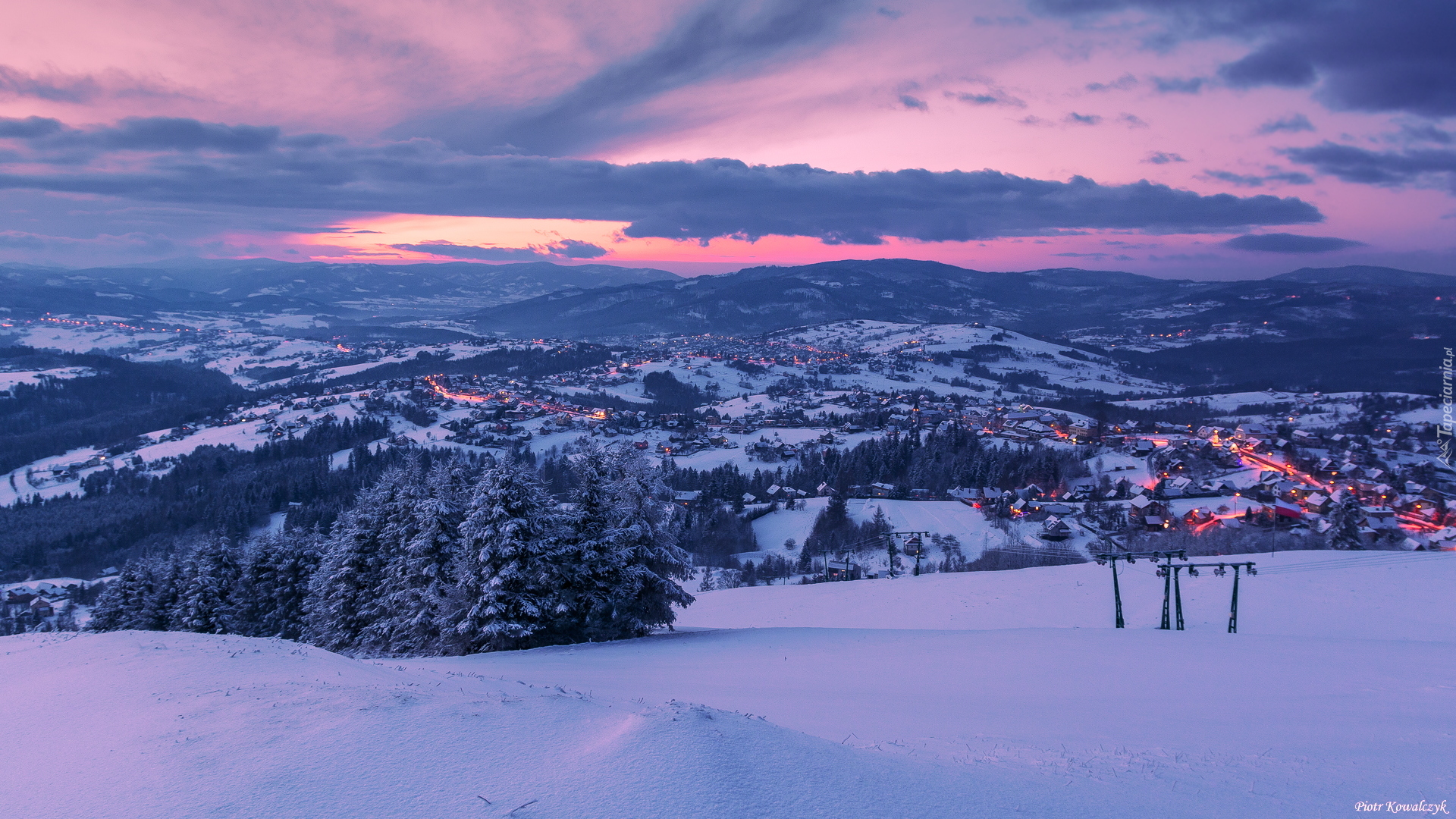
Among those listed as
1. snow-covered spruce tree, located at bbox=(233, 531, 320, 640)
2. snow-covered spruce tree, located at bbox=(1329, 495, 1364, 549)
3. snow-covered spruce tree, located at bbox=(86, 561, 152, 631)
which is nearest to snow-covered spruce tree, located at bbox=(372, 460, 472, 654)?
snow-covered spruce tree, located at bbox=(233, 531, 320, 640)

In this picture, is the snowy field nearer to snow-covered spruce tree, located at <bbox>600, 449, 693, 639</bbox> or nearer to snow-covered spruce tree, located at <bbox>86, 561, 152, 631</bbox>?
snow-covered spruce tree, located at <bbox>600, 449, 693, 639</bbox>

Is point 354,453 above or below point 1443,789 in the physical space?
below

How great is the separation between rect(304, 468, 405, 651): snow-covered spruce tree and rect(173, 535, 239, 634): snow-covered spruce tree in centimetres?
621

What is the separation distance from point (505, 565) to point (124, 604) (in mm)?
22879

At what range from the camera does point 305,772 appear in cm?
623

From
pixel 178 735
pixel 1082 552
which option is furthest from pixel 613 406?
pixel 178 735

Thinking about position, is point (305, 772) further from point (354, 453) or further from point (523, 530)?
point (354, 453)

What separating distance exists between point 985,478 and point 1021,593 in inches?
2150

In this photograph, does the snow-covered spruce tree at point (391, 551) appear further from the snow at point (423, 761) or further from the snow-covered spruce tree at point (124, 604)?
the snow at point (423, 761)

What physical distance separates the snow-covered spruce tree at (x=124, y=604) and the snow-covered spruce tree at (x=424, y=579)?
46.9ft

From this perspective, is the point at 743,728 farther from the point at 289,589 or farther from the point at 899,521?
the point at 899,521

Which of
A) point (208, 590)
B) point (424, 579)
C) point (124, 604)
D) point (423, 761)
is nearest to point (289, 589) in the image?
point (208, 590)

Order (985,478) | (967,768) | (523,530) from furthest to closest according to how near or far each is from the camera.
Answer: (985,478) → (523,530) → (967,768)

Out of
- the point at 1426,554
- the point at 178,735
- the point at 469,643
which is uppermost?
the point at 178,735
